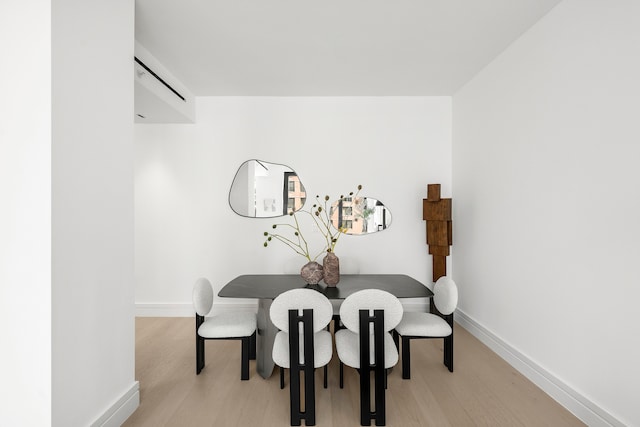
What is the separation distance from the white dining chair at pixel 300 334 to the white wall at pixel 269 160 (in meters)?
1.97

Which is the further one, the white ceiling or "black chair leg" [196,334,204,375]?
"black chair leg" [196,334,204,375]

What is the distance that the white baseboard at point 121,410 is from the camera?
1752 millimetres

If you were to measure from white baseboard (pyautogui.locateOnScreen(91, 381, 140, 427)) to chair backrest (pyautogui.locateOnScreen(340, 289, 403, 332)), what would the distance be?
145 centimetres

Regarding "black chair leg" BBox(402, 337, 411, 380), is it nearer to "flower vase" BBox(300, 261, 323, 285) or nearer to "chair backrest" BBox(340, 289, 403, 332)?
"chair backrest" BBox(340, 289, 403, 332)

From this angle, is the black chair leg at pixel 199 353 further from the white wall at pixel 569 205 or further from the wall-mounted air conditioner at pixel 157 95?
the white wall at pixel 569 205

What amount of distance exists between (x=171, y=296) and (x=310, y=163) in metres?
2.43

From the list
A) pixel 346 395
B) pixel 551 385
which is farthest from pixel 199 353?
pixel 551 385

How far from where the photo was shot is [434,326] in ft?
7.93

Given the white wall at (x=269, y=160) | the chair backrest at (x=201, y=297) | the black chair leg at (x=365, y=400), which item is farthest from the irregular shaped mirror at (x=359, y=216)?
the black chair leg at (x=365, y=400)

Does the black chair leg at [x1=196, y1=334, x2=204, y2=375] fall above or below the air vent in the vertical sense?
below

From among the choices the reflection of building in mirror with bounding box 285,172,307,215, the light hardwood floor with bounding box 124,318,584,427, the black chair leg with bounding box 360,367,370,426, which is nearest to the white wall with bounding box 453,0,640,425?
the light hardwood floor with bounding box 124,318,584,427

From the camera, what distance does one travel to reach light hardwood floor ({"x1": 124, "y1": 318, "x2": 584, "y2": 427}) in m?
1.97
